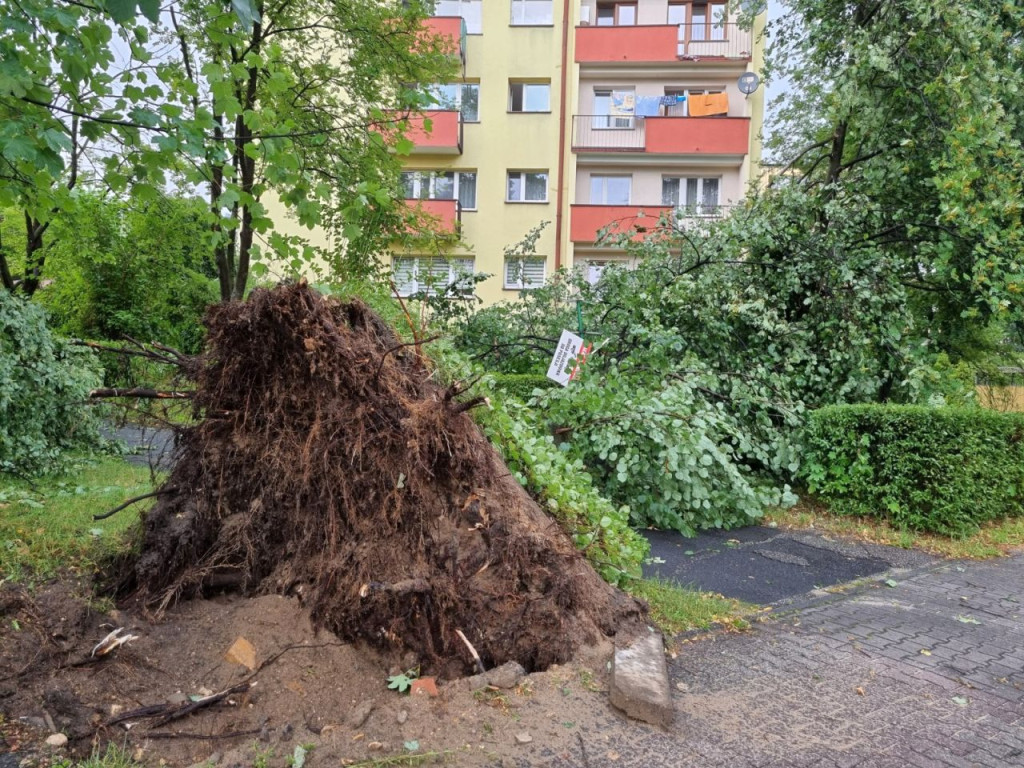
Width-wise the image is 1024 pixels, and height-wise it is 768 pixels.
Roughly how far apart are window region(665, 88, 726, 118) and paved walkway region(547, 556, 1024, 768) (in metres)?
20.4

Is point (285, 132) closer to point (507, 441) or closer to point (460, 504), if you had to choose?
point (507, 441)

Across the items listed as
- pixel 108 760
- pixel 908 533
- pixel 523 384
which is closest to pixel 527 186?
pixel 523 384

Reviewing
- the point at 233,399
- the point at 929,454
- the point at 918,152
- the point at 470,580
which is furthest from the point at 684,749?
the point at 918,152

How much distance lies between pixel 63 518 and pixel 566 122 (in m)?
20.2

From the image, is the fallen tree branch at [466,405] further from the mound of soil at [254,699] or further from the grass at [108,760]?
the grass at [108,760]

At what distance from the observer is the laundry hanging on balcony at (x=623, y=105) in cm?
2247

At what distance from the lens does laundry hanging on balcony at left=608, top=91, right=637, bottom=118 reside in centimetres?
2247

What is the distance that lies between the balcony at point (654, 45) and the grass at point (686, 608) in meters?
21.0

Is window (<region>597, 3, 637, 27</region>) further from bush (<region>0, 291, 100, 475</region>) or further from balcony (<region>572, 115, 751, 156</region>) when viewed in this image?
bush (<region>0, 291, 100, 475</region>)

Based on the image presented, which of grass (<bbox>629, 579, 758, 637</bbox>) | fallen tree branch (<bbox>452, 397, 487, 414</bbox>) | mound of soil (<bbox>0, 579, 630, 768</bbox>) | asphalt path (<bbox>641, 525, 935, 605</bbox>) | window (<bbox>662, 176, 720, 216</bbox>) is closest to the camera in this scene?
mound of soil (<bbox>0, 579, 630, 768</bbox>)

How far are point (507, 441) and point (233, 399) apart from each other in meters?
1.76

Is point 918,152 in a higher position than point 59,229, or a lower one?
higher

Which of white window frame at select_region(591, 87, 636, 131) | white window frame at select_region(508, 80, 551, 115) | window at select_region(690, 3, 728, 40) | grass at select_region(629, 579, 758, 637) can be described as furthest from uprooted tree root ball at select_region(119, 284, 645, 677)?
window at select_region(690, 3, 728, 40)

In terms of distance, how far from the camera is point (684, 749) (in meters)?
2.95
